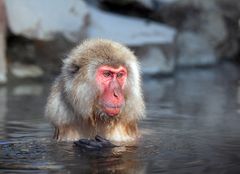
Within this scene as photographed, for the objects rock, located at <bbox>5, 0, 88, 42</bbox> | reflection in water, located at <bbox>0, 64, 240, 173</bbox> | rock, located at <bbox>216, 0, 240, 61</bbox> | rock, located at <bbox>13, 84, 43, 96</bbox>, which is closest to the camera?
reflection in water, located at <bbox>0, 64, 240, 173</bbox>

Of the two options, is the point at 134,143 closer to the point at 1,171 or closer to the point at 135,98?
the point at 135,98

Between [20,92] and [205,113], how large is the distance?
10.6 feet

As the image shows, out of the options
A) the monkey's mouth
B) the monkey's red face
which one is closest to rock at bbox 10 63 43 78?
the monkey's red face

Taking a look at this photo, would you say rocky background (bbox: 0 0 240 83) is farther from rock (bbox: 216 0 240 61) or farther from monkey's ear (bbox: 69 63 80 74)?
monkey's ear (bbox: 69 63 80 74)

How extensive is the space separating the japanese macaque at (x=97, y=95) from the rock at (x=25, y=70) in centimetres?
641

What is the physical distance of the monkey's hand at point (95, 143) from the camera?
538 centimetres

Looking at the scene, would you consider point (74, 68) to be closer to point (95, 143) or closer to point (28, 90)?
point (95, 143)

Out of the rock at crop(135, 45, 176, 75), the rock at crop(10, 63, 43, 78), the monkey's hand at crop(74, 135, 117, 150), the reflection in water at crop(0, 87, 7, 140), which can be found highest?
the rock at crop(135, 45, 176, 75)

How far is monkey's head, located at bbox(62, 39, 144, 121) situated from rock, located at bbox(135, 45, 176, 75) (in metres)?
7.91

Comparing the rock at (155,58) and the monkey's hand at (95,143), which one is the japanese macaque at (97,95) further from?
the rock at (155,58)

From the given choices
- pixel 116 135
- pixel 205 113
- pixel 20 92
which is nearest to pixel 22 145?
pixel 116 135

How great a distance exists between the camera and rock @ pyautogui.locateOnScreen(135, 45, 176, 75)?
13.8 meters

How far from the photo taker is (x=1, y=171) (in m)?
4.52

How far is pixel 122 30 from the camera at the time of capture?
13.3 m
